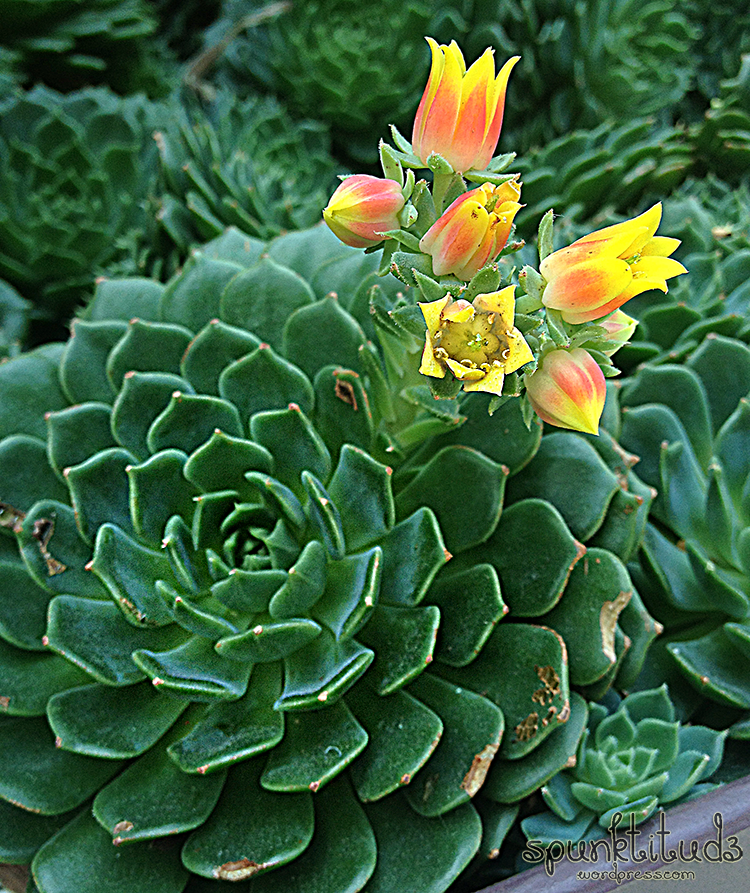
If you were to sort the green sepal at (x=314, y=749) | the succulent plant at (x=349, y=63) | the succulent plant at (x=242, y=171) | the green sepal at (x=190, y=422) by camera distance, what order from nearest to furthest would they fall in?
the green sepal at (x=314, y=749) → the green sepal at (x=190, y=422) → the succulent plant at (x=242, y=171) → the succulent plant at (x=349, y=63)

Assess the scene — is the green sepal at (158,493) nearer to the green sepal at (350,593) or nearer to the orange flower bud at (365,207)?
the green sepal at (350,593)

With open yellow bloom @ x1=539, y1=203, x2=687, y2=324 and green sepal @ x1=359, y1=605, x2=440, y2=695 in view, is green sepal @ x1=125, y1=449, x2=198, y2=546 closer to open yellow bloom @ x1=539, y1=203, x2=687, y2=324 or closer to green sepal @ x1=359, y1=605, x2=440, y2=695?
green sepal @ x1=359, y1=605, x2=440, y2=695

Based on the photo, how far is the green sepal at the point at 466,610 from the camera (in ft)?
1.98

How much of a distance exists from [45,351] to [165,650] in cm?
33

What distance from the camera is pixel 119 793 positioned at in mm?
635

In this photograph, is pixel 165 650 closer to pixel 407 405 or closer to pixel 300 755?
pixel 300 755

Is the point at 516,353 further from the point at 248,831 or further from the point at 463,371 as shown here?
the point at 248,831

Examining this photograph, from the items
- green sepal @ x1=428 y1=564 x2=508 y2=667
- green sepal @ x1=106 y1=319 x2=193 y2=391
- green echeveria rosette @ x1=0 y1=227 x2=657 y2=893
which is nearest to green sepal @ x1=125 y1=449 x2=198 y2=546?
green echeveria rosette @ x1=0 y1=227 x2=657 y2=893

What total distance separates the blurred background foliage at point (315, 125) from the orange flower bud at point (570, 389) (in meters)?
0.53

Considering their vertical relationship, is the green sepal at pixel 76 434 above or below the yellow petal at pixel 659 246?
below

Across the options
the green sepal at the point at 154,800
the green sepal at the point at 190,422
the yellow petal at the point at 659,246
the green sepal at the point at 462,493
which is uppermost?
the yellow petal at the point at 659,246

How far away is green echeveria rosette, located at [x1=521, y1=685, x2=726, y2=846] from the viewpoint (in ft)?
2.04

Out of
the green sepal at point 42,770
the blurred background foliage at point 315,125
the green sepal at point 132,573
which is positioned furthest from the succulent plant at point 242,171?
the green sepal at point 42,770

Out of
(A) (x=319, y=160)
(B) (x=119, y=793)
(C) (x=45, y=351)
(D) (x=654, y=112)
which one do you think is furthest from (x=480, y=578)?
(D) (x=654, y=112)
